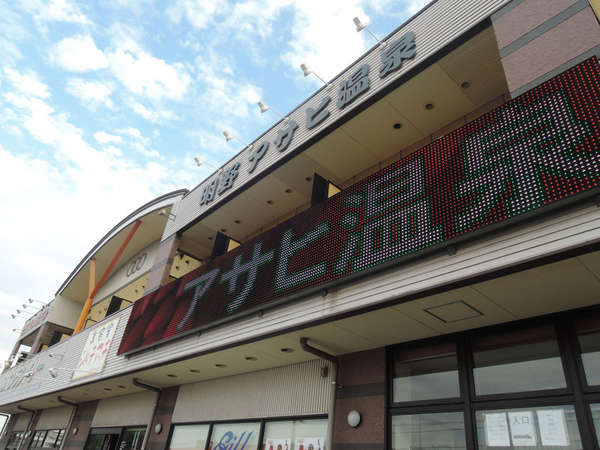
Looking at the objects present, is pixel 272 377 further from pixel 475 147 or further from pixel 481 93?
pixel 481 93

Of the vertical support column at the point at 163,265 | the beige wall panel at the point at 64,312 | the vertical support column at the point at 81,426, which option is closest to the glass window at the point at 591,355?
the vertical support column at the point at 163,265

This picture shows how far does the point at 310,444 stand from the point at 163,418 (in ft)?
17.1

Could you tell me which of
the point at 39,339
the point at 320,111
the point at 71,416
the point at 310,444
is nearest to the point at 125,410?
the point at 71,416

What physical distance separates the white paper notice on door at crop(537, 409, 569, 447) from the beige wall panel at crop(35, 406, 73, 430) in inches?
631

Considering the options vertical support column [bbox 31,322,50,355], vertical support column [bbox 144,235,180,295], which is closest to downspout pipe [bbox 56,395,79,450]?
vertical support column [bbox 31,322,50,355]

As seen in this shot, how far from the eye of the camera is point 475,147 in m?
4.78

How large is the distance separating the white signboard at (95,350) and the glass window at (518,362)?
950 cm

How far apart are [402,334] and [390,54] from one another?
15.6 ft

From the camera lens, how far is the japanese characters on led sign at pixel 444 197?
3908 mm

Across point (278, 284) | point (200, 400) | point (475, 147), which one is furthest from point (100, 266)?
point (475, 147)

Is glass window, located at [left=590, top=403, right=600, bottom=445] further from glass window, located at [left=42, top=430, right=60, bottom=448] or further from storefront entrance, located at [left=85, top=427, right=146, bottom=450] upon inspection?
glass window, located at [left=42, top=430, right=60, bottom=448]

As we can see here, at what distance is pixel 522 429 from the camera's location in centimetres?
469

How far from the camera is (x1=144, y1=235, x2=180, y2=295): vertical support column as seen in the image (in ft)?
38.5

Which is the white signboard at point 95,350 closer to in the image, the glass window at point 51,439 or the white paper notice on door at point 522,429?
the glass window at point 51,439
